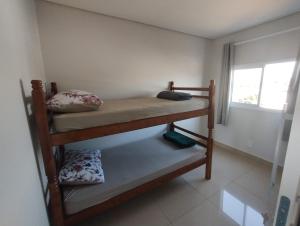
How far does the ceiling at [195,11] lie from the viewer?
1.70 meters

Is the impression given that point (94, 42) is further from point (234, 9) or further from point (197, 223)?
point (197, 223)

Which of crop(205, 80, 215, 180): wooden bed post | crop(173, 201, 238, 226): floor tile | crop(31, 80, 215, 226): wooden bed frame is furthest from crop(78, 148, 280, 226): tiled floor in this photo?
crop(31, 80, 215, 226): wooden bed frame

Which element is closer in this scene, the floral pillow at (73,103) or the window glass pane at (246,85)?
the floral pillow at (73,103)

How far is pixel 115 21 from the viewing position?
6.88 feet

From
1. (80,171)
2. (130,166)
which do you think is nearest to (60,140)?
(80,171)

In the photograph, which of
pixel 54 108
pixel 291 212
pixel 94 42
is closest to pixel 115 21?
pixel 94 42

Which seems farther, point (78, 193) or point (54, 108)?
point (78, 193)

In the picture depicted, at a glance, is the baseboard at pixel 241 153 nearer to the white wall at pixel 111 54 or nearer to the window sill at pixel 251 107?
the window sill at pixel 251 107

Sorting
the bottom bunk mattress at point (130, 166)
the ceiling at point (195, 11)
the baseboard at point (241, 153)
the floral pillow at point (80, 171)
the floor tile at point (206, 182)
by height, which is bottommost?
the floor tile at point (206, 182)

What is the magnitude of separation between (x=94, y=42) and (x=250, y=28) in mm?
2484

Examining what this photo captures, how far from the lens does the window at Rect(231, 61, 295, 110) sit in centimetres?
224

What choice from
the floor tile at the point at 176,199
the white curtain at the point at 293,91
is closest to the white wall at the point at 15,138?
the floor tile at the point at 176,199

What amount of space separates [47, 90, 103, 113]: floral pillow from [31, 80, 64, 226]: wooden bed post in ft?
0.42

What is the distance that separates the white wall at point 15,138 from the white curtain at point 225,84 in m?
2.92
